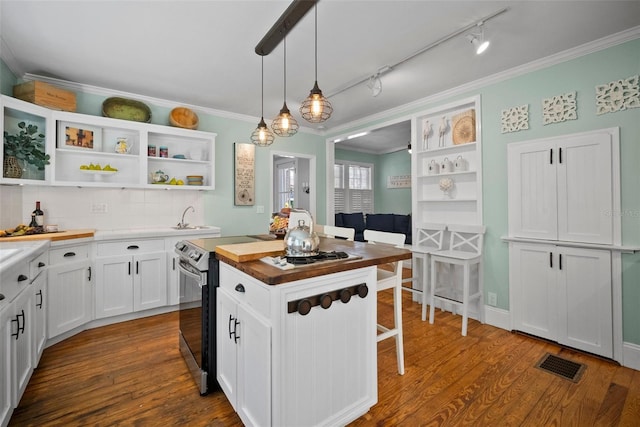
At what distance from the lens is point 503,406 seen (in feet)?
5.91

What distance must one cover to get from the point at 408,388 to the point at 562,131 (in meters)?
2.53

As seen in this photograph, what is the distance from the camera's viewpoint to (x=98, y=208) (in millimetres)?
3324

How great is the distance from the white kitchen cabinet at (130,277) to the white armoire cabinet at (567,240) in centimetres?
364

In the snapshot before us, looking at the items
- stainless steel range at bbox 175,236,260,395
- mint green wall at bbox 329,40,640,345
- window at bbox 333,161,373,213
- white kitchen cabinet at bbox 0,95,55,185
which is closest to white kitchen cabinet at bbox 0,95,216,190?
white kitchen cabinet at bbox 0,95,55,185

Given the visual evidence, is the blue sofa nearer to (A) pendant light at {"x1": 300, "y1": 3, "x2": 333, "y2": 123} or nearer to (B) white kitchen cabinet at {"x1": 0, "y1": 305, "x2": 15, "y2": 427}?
(A) pendant light at {"x1": 300, "y1": 3, "x2": 333, "y2": 123}

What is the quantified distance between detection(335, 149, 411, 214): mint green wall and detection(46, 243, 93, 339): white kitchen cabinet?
209 inches

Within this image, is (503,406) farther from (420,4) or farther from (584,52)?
(584,52)

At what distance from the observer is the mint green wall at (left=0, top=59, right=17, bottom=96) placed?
101 inches

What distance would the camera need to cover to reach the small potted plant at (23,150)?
254 cm

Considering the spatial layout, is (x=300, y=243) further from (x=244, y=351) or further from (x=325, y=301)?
(x=244, y=351)

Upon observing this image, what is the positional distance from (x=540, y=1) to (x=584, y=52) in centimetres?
92

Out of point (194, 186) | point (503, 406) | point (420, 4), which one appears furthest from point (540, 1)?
point (194, 186)

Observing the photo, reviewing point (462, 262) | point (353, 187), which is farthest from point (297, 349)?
point (353, 187)

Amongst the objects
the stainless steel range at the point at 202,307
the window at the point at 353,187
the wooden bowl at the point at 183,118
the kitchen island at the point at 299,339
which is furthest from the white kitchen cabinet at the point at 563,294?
the window at the point at 353,187
